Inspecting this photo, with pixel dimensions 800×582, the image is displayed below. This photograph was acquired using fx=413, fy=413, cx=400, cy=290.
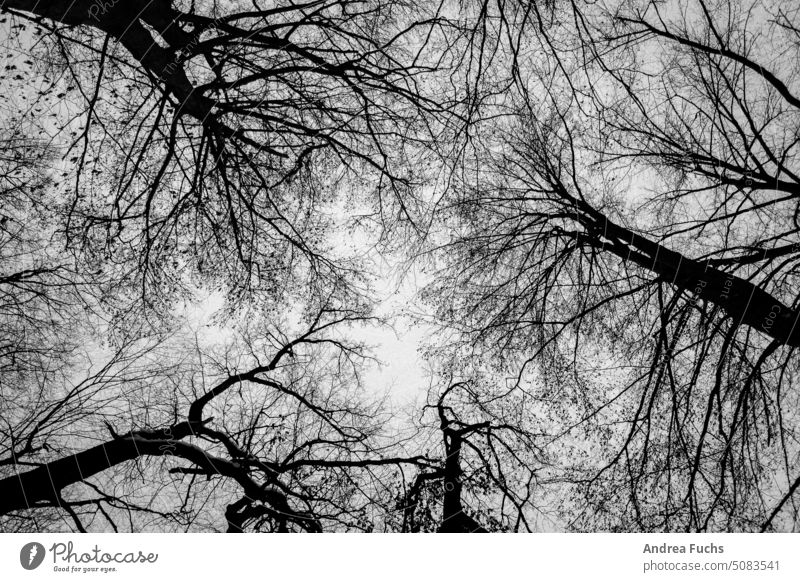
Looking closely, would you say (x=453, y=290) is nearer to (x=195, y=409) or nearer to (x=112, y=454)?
(x=195, y=409)

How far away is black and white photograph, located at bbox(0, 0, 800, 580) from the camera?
8.53 ft

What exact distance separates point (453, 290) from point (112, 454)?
7.83 ft
